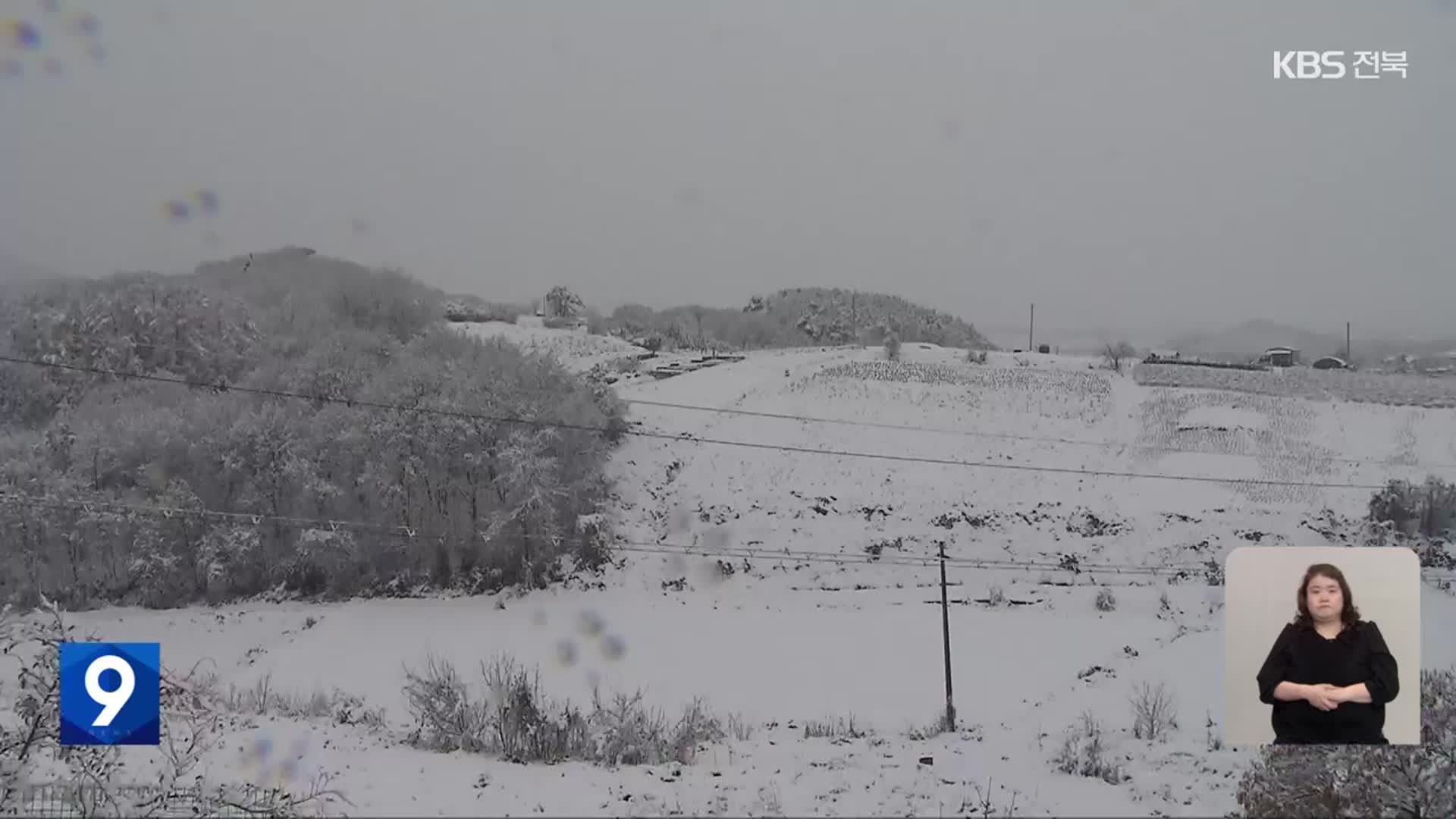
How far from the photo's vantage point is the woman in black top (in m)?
6.64

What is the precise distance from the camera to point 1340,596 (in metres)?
6.81

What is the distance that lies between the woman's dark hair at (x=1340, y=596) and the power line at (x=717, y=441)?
946 inches

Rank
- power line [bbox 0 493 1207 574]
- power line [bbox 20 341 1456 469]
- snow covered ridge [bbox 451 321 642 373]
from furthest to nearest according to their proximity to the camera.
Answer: snow covered ridge [bbox 451 321 642 373] → power line [bbox 20 341 1456 469] → power line [bbox 0 493 1207 574]

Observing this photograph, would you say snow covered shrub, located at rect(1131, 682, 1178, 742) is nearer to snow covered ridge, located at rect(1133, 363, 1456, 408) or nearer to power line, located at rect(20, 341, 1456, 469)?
power line, located at rect(20, 341, 1456, 469)

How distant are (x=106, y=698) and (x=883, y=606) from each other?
18.9 metres

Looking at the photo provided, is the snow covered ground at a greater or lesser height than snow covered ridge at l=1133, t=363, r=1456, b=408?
greater

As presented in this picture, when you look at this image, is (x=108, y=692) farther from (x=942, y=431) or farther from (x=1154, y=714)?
(x=942, y=431)

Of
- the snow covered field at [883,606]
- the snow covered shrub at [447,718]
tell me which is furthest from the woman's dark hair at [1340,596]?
the snow covered shrub at [447,718]

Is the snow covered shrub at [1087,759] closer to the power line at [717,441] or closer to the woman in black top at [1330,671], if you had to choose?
the woman in black top at [1330,671]

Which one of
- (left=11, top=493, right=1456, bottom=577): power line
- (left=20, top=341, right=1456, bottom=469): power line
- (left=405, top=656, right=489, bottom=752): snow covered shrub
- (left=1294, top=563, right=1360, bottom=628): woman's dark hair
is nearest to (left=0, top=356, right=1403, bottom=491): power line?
(left=20, top=341, right=1456, bottom=469): power line

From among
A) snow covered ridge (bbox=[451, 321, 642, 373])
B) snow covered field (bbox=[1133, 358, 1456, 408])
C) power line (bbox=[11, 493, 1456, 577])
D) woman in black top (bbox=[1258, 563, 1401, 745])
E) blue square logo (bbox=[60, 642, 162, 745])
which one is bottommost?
power line (bbox=[11, 493, 1456, 577])

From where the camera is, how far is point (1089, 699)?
46.0 feet

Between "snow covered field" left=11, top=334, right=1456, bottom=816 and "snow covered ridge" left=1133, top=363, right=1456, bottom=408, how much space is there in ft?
4.58

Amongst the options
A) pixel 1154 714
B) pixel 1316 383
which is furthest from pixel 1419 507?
pixel 1154 714
